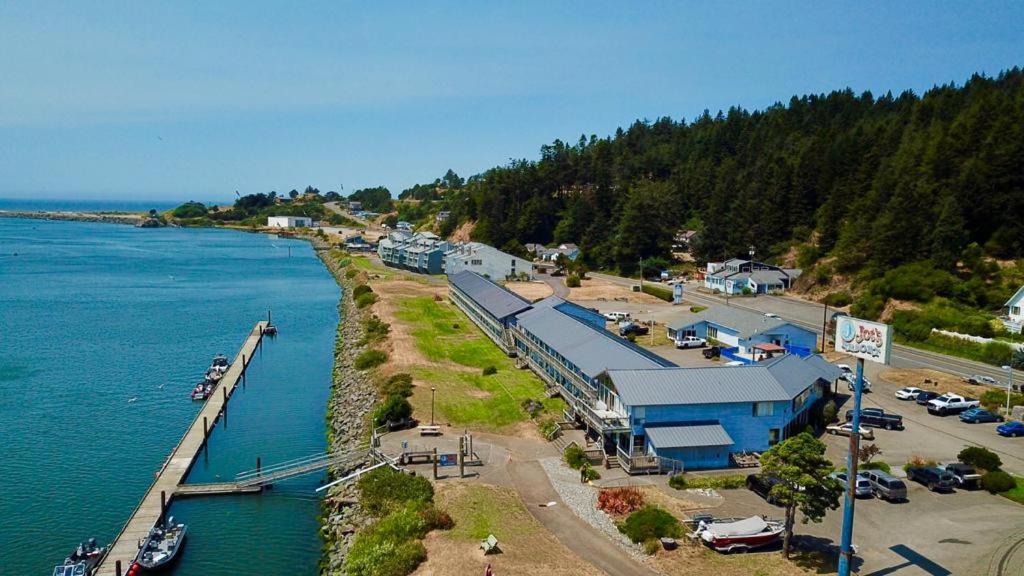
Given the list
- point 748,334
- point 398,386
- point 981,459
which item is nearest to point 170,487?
point 398,386

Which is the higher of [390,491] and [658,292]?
[658,292]

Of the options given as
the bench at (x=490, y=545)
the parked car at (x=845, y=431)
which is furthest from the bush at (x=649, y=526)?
the parked car at (x=845, y=431)

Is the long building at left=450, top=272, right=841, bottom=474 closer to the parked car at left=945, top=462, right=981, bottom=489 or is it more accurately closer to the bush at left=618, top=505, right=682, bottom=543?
the bush at left=618, top=505, right=682, bottom=543

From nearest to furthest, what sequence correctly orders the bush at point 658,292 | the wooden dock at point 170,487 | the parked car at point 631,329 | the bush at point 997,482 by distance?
the wooden dock at point 170,487 → the bush at point 997,482 → the parked car at point 631,329 → the bush at point 658,292

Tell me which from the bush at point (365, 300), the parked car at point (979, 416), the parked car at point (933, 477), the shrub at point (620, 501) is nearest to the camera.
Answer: the shrub at point (620, 501)

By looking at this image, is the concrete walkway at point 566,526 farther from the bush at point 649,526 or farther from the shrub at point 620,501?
the shrub at point 620,501

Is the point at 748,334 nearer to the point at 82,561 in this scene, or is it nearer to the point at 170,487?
the point at 170,487
